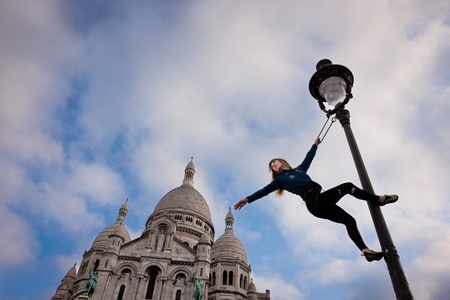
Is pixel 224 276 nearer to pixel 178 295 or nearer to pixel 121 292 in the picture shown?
pixel 178 295

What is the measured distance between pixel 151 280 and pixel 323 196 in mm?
30466

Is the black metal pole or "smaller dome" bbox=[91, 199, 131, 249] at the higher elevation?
"smaller dome" bbox=[91, 199, 131, 249]

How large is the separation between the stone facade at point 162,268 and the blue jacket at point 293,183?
26.1 metres

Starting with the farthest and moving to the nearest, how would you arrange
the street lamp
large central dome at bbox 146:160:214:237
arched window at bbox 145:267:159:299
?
1. large central dome at bbox 146:160:214:237
2. arched window at bbox 145:267:159:299
3. the street lamp

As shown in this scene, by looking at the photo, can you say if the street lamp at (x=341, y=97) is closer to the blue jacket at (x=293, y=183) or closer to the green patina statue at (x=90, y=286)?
the blue jacket at (x=293, y=183)

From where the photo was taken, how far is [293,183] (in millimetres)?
5039

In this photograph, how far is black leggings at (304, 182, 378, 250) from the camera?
4.30 m

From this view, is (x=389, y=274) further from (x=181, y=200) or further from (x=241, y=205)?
(x=181, y=200)

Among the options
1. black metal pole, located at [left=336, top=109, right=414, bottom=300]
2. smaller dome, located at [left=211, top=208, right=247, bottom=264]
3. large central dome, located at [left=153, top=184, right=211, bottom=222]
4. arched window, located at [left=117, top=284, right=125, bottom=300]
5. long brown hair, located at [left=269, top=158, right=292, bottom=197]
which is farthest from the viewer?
large central dome, located at [left=153, top=184, right=211, bottom=222]

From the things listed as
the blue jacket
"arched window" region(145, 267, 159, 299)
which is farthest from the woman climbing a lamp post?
"arched window" region(145, 267, 159, 299)

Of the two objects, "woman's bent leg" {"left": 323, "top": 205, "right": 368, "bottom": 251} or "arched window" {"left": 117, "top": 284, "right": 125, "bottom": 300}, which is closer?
"woman's bent leg" {"left": 323, "top": 205, "right": 368, "bottom": 251}

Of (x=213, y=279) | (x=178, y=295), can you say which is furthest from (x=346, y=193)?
(x=213, y=279)

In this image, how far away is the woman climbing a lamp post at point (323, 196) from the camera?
428 cm

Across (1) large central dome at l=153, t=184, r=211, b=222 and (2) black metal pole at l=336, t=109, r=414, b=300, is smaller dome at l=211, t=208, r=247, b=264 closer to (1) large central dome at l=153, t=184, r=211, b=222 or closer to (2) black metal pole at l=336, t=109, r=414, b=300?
(1) large central dome at l=153, t=184, r=211, b=222
